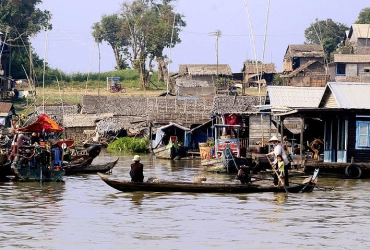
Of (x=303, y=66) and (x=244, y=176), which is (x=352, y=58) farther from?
(x=244, y=176)

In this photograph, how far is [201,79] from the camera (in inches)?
1989

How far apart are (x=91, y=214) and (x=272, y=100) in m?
13.0

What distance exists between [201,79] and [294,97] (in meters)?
23.3

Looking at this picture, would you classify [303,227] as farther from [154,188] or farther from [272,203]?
[154,188]

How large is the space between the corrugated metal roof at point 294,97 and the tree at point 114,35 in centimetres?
3419

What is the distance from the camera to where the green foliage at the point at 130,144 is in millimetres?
36562

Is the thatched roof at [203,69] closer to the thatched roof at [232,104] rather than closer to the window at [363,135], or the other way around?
the thatched roof at [232,104]

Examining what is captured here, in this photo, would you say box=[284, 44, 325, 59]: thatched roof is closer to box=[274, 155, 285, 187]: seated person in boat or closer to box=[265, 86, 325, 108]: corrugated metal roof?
box=[265, 86, 325, 108]: corrugated metal roof

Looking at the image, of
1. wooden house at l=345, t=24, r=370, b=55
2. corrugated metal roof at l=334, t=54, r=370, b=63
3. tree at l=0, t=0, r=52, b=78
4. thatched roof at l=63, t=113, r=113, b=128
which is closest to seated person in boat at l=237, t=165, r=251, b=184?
thatched roof at l=63, t=113, r=113, b=128

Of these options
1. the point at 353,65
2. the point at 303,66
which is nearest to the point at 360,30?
the point at 303,66

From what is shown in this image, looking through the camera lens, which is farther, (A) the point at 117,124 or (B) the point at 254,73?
(B) the point at 254,73

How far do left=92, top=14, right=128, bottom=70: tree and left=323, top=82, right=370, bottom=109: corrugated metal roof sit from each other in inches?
1528

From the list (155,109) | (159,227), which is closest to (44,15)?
(155,109)

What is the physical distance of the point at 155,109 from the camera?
38781 mm
